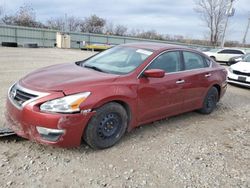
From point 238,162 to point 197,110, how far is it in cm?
215

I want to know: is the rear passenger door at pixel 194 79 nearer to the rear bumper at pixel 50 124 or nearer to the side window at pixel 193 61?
the side window at pixel 193 61

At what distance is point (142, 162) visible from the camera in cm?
344

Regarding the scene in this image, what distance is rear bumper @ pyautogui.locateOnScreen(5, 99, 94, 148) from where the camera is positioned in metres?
3.15

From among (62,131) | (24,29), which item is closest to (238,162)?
(62,131)

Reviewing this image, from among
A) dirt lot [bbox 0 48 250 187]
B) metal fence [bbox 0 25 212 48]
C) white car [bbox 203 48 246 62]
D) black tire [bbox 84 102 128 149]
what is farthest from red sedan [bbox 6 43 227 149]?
metal fence [bbox 0 25 212 48]

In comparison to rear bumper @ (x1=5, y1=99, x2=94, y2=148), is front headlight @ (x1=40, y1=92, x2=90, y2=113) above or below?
above

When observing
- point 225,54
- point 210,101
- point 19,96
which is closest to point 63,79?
point 19,96

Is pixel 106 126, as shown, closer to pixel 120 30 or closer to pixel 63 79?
pixel 63 79

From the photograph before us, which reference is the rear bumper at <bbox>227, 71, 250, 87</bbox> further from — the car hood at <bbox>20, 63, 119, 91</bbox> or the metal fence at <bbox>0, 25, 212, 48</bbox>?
the metal fence at <bbox>0, 25, 212, 48</bbox>

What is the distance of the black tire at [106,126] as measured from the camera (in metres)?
3.45

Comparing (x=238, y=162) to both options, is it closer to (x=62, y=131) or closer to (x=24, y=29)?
(x=62, y=131)

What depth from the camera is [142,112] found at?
13.4 ft

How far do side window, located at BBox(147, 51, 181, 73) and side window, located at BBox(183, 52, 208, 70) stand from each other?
0.25 m

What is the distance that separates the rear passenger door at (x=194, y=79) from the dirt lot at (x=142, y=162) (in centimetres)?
64
